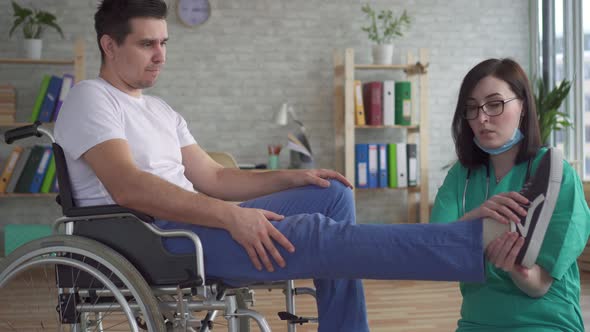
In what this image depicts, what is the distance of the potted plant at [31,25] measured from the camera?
175 inches

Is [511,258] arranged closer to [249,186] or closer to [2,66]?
[249,186]

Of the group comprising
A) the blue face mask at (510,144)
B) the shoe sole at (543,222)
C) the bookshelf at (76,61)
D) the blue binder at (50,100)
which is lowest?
the shoe sole at (543,222)

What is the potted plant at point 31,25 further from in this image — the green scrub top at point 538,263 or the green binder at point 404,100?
the green scrub top at point 538,263

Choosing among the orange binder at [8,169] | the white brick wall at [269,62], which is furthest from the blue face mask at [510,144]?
the orange binder at [8,169]

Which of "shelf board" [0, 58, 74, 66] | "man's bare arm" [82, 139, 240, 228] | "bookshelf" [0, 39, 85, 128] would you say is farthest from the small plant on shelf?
"man's bare arm" [82, 139, 240, 228]

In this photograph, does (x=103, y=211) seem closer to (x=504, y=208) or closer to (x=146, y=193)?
(x=146, y=193)

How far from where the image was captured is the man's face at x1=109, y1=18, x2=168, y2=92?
1.75 metres

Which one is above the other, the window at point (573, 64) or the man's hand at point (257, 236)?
the window at point (573, 64)

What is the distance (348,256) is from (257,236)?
0.63 feet

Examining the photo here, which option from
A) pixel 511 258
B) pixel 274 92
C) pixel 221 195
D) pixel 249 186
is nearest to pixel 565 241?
pixel 511 258

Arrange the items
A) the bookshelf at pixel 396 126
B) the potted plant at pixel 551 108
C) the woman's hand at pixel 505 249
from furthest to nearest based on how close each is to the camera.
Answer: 1. the bookshelf at pixel 396 126
2. the potted plant at pixel 551 108
3. the woman's hand at pixel 505 249

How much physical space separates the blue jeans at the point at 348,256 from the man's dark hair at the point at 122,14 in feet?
1.74

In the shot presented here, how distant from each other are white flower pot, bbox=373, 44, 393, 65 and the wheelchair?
3437 mm

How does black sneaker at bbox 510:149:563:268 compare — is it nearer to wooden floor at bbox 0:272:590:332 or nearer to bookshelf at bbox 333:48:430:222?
wooden floor at bbox 0:272:590:332
